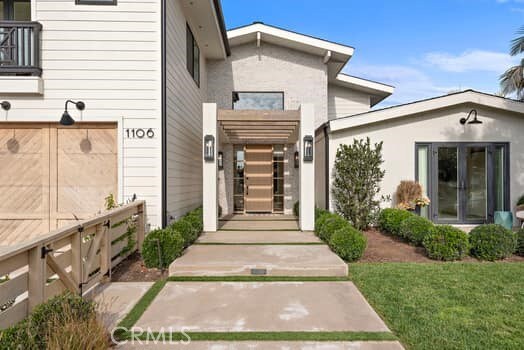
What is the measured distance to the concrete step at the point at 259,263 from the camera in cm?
458

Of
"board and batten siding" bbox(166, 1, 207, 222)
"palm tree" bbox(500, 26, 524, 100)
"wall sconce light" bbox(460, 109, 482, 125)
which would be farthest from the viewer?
"palm tree" bbox(500, 26, 524, 100)

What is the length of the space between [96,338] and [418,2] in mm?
16356

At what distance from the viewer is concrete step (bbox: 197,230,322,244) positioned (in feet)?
20.1

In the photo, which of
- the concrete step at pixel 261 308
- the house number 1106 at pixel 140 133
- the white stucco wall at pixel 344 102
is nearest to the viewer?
the concrete step at pixel 261 308

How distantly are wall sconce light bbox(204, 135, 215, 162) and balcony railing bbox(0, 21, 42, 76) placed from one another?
3325 mm

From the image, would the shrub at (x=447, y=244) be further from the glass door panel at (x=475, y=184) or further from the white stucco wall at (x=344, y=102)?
the white stucco wall at (x=344, y=102)

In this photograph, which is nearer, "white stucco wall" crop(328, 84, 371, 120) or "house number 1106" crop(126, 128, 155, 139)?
"house number 1106" crop(126, 128, 155, 139)

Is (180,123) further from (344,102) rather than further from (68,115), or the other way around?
(344,102)

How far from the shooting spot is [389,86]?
39.4 ft

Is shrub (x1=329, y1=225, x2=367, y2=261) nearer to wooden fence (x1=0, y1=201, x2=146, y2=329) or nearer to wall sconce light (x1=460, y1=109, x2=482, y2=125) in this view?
wooden fence (x1=0, y1=201, x2=146, y2=329)

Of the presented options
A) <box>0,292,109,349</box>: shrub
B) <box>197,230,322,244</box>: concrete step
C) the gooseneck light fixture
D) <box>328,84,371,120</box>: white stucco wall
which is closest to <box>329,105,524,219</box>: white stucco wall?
<box>197,230,322,244</box>: concrete step

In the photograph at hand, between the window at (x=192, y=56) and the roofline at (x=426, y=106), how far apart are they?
4043mm

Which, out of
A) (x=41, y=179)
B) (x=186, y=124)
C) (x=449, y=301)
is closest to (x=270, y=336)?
(x=449, y=301)

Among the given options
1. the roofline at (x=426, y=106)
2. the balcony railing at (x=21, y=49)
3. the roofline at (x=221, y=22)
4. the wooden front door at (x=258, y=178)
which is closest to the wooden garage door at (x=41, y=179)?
the balcony railing at (x=21, y=49)
